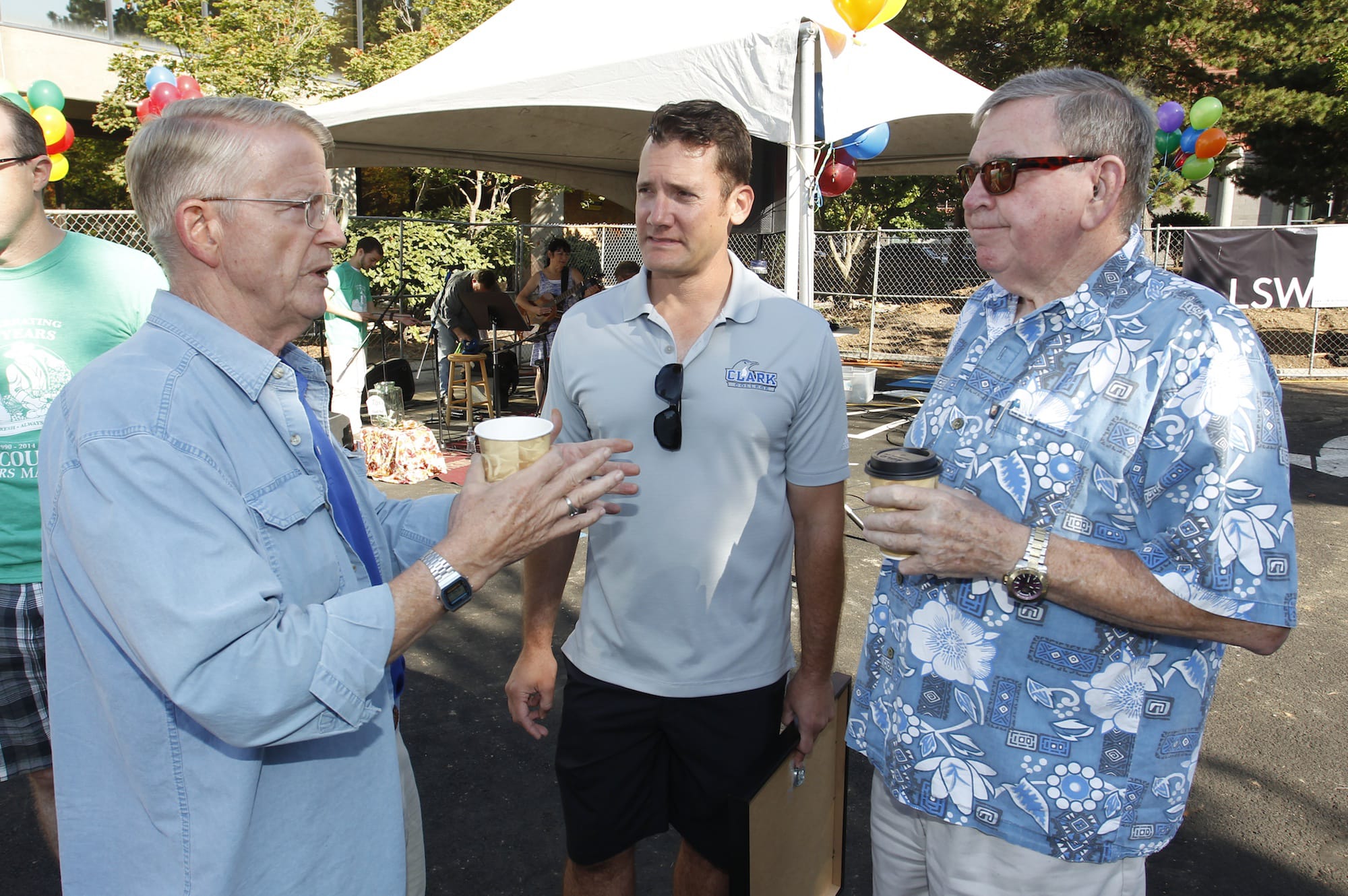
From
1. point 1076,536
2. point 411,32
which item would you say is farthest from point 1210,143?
point 411,32

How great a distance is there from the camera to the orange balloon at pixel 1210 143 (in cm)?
962

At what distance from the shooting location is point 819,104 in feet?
18.6

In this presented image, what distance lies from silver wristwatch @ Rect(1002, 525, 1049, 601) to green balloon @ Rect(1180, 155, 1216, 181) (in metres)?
10.1

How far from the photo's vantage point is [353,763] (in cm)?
149

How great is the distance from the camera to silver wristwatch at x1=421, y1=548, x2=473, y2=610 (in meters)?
1.38

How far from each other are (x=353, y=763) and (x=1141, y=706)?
133cm

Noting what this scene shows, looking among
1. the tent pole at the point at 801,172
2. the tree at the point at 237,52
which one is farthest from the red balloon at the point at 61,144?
the tree at the point at 237,52

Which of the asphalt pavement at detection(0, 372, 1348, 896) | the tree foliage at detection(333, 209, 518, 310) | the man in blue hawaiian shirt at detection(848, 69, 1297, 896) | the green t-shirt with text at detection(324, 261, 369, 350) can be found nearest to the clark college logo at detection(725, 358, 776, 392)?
the man in blue hawaiian shirt at detection(848, 69, 1297, 896)

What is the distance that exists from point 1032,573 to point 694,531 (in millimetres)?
828

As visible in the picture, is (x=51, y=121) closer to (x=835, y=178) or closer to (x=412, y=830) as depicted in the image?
(x=835, y=178)

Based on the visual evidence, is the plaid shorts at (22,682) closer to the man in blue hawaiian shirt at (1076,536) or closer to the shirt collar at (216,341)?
the shirt collar at (216,341)

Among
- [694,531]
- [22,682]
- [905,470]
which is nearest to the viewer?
[905,470]

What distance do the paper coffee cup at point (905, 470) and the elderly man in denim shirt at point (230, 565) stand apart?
1.55ft

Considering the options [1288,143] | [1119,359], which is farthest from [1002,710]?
[1288,143]
